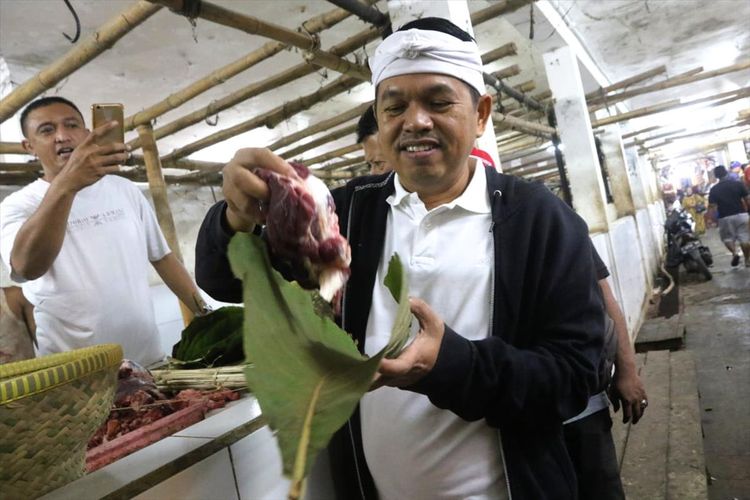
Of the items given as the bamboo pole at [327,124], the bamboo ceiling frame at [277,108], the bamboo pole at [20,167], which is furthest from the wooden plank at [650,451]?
the bamboo pole at [20,167]

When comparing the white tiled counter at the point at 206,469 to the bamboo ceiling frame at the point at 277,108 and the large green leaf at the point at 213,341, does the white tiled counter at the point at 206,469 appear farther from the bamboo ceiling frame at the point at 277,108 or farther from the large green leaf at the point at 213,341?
the bamboo ceiling frame at the point at 277,108

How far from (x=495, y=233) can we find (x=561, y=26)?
5.63 meters

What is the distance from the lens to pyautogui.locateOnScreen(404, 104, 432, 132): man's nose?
50.6 inches

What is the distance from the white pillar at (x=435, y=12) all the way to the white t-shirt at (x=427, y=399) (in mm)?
1780

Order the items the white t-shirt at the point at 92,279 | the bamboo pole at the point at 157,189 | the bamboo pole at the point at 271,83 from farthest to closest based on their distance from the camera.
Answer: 1. the bamboo pole at the point at 157,189
2. the bamboo pole at the point at 271,83
3. the white t-shirt at the point at 92,279

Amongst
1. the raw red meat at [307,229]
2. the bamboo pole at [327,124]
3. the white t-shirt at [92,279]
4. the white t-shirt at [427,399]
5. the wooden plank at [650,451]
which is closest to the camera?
the raw red meat at [307,229]

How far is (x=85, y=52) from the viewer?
2723 millimetres

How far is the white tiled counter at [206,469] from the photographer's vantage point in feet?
3.30

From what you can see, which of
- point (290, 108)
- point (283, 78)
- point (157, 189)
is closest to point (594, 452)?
point (283, 78)

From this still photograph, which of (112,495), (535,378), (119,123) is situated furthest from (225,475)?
(119,123)

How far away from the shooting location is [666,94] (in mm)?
11695

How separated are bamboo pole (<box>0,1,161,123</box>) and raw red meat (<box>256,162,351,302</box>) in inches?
76.1

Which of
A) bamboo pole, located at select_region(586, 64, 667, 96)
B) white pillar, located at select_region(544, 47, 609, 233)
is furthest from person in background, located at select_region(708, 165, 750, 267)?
white pillar, located at select_region(544, 47, 609, 233)

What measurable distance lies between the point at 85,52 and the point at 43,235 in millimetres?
1276
